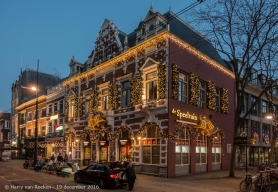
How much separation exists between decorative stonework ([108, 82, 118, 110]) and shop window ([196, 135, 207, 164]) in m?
8.78

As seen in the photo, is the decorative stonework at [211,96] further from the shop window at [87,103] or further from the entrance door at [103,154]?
the shop window at [87,103]

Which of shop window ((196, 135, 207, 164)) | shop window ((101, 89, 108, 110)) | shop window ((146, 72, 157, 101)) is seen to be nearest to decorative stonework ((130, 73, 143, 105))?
shop window ((146, 72, 157, 101))

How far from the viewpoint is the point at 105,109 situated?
2958 centimetres

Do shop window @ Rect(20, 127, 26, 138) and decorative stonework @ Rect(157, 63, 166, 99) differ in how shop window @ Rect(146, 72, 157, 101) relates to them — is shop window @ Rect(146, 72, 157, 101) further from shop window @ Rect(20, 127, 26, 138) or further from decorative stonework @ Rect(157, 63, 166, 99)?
shop window @ Rect(20, 127, 26, 138)

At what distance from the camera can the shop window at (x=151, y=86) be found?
23641 mm

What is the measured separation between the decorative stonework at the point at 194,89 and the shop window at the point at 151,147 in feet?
14.8

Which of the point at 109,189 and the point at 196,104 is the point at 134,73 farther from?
the point at 109,189

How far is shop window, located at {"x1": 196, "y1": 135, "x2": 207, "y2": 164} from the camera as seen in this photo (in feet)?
82.8

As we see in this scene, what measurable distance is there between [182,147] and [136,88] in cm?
663

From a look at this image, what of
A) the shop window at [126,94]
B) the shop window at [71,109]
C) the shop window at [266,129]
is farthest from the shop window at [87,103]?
the shop window at [266,129]

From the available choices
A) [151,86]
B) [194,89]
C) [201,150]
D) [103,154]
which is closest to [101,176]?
[151,86]

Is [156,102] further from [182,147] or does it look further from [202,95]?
[202,95]

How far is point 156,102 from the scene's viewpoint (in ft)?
73.5

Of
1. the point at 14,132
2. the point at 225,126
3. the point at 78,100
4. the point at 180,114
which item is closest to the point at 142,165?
the point at 180,114
